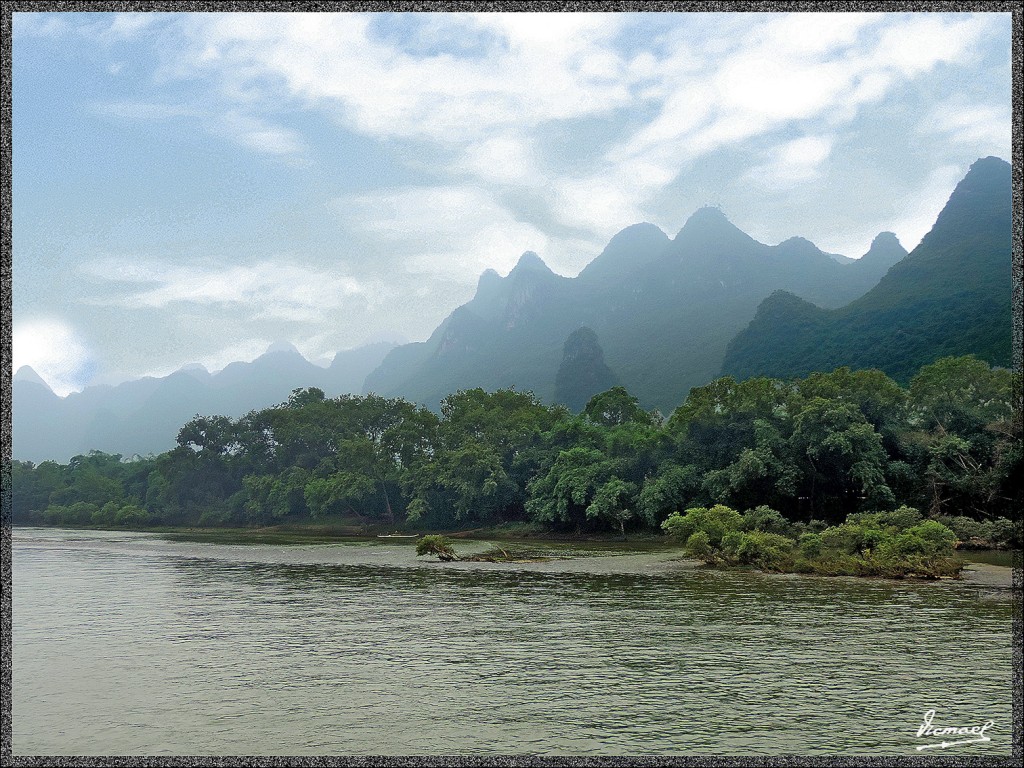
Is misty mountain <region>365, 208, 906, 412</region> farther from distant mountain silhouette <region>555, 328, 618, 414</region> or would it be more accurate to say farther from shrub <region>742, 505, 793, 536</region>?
shrub <region>742, 505, 793, 536</region>

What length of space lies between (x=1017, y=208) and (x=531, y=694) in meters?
8.85

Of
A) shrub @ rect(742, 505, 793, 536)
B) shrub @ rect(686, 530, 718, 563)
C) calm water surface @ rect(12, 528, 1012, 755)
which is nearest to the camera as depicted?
calm water surface @ rect(12, 528, 1012, 755)

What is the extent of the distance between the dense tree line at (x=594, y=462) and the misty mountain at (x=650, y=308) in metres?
48.8

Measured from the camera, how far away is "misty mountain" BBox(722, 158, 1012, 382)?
6688cm

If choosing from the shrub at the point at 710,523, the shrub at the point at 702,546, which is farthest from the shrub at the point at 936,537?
the shrub at the point at 702,546

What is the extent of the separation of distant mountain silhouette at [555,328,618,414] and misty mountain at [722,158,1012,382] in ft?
101

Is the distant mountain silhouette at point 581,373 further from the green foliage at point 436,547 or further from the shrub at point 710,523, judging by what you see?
the shrub at point 710,523

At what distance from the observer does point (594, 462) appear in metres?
55.5

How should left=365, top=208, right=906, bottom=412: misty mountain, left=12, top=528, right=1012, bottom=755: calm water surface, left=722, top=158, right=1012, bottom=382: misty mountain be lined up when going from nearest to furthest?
left=12, top=528, right=1012, bottom=755: calm water surface
left=722, top=158, right=1012, bottom=382: misty mountain
left=365, top=208, right=906, bottom=412: misty mountain

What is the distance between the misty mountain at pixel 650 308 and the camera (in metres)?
128

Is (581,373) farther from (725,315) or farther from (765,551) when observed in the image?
(765,551)

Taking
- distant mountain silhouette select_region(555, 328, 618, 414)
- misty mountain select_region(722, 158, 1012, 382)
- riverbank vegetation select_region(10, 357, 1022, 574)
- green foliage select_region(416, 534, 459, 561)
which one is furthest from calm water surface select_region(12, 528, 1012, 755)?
distant mountain silhouette select_region(555, 328, 618, 414)

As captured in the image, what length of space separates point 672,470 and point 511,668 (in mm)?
37794

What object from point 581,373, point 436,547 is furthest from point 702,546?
point 581,373
